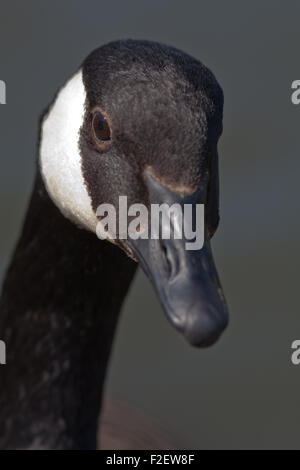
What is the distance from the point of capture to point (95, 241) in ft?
8.78

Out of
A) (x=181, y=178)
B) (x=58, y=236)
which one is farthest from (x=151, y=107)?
(x=58, y=236)

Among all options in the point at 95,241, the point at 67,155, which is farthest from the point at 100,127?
the point at 95,241

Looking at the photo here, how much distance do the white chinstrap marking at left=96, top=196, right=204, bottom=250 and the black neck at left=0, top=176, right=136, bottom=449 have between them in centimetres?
36

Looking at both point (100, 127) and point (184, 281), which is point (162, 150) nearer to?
point (100, 127)

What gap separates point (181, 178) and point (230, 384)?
2618mm

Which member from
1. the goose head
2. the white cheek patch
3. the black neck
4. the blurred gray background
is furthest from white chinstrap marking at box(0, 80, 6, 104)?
the goose head

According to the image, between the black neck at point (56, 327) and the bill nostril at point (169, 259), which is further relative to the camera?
the black neck at point (56, 327)

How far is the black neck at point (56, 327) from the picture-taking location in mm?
2748

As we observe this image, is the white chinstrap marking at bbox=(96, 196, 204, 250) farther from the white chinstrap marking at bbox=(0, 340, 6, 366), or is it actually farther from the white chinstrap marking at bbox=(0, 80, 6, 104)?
the white chinstrap marking at bbox=(0, 80, 6, 104)

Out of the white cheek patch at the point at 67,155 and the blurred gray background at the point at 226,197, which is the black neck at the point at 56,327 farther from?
the blurred gray background at the point at 226,197

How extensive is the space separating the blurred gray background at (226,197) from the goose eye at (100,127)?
2380mm

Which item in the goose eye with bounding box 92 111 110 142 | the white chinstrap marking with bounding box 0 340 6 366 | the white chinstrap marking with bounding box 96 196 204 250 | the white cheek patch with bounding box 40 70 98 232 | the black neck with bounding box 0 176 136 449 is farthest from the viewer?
the white chinstrap marking with bounding box 0 340 6 366

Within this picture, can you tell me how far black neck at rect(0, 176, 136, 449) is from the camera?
2.75m

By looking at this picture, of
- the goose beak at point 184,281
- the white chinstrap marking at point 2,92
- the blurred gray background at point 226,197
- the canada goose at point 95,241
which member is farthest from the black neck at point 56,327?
the white chinstrap marking at point 2,92
